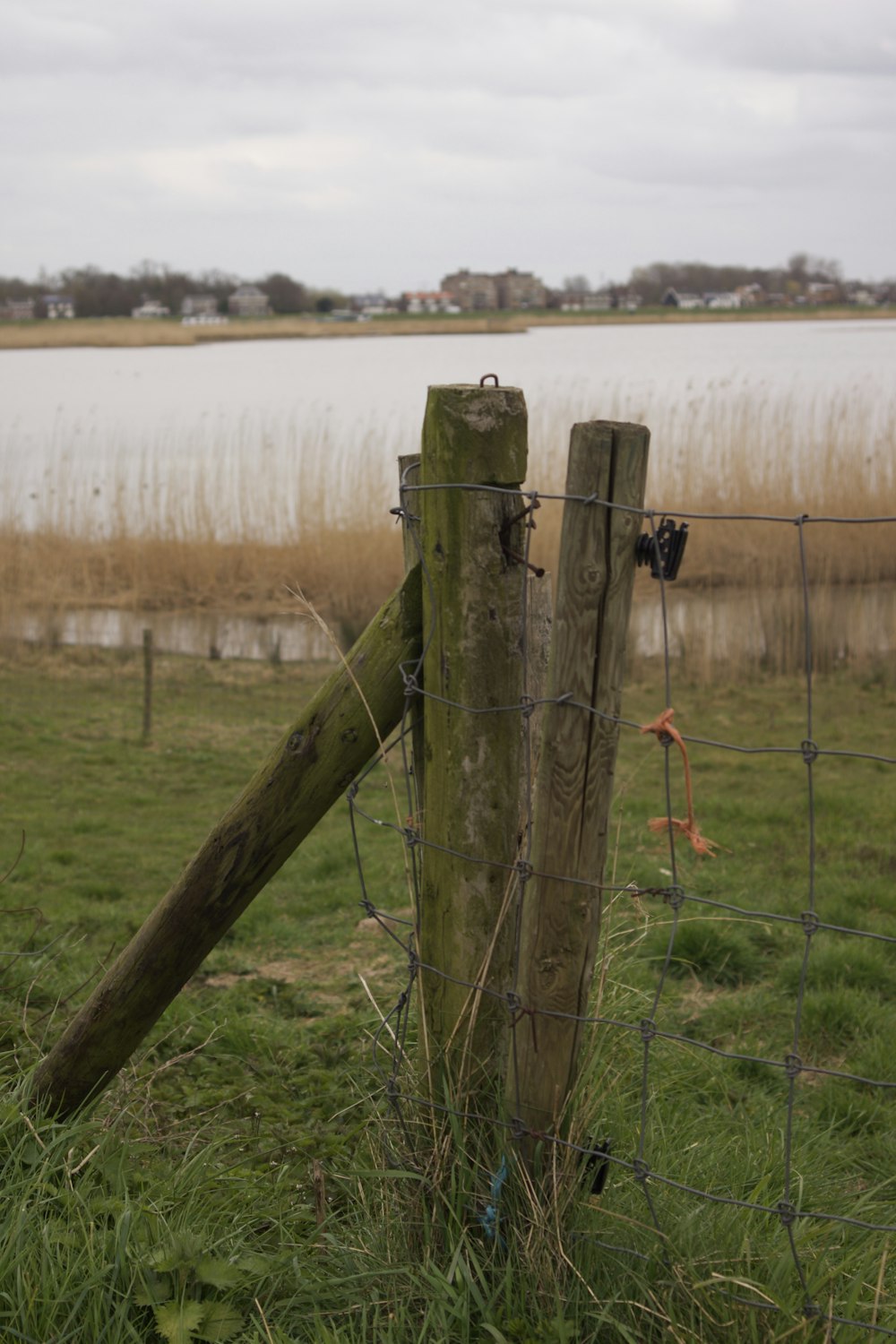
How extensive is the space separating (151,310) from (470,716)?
65698mm

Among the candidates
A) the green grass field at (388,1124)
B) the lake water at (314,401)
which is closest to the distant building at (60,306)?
the lake water at (314,401)

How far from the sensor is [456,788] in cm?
196

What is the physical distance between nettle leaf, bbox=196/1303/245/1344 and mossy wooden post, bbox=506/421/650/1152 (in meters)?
0.56

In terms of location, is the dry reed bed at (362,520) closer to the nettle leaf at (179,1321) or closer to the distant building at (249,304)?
the nettle leaf at (179,1321)

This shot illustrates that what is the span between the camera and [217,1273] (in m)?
1.94

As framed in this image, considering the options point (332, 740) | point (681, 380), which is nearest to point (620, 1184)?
point (332, 740)

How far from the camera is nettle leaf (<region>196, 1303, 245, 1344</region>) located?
186 cm

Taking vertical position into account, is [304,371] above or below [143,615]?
above

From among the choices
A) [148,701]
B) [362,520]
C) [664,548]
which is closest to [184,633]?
[362,520]

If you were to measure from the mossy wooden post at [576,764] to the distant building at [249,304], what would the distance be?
7396cm

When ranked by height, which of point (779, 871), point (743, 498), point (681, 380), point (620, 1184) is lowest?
point (779, 871)

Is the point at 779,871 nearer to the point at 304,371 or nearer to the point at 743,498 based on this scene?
the point at 743,498

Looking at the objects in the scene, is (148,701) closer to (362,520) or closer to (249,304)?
(362,520)

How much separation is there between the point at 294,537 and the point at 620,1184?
10994mm
